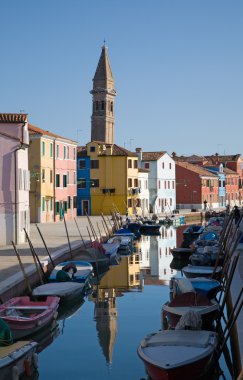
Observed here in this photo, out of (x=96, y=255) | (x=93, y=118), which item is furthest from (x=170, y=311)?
(x=93, y=118)

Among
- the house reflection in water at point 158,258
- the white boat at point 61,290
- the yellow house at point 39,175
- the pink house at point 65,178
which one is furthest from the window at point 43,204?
the white boat at point 61,290

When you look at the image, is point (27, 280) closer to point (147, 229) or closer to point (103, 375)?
point (103, 375)

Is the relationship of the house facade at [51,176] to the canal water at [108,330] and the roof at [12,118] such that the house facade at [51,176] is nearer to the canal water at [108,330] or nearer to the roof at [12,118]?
the roof at [12,118]

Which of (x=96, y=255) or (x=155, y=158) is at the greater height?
Answer: (x=155, y=158)

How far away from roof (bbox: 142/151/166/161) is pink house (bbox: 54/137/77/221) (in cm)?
1749

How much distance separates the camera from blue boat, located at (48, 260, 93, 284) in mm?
23955

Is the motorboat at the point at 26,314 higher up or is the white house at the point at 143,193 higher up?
the white house at the point at 143,193

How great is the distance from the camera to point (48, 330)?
1802 cm

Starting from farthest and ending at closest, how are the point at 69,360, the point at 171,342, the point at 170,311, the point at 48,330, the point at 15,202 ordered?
1. the point at 15,202
2. the point at 48,330
3. the point at 170,311
4. the point at 69,360
5. the point at 171,342

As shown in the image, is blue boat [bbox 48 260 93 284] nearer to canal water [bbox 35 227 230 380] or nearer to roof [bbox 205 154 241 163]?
canal water [bbox 35 227 230 380]

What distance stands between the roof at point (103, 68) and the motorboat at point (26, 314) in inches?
3527

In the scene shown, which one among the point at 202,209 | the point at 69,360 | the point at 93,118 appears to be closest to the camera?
the point at 69,360

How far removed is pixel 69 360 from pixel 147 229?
4094cm

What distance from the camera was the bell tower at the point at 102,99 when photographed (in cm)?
10606
